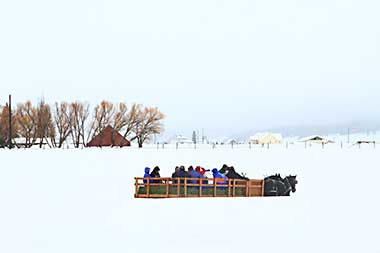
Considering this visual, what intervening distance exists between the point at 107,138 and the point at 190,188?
61592 mm

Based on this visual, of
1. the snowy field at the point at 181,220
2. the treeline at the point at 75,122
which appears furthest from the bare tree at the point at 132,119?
the snowy field at the point at 181,220

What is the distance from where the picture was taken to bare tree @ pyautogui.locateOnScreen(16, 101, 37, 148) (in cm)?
7166

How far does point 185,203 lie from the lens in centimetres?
1289

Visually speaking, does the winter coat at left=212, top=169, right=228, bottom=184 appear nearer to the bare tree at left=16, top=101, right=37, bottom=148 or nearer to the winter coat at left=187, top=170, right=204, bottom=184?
the winter coat at left=187, top=170, right=204, bottom=184

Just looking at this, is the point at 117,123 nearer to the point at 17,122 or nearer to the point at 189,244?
the point at 17,122

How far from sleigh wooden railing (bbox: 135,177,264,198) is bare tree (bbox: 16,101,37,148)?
59.2m

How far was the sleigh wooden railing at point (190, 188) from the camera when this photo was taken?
549 inches

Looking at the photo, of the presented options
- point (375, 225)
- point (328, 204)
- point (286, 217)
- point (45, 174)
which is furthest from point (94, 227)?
point (45, 174)

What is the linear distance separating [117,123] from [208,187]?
208 ft

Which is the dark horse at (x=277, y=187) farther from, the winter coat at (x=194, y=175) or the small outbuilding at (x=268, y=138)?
the small outbuilding at (x=268, y=138)

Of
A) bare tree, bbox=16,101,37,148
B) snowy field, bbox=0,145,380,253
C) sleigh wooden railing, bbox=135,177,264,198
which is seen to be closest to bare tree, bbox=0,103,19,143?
bare tree, bbox=16,101,37,148

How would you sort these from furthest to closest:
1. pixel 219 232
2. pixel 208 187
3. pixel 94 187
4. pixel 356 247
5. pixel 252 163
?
pixel 252 163
pixel 94 187
pixel 208 187
pixel 219 232
pixel 356 247

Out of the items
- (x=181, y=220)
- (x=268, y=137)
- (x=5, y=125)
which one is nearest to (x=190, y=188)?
(x=181, y=220)

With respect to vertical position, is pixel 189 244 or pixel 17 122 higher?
pixel 17 122
